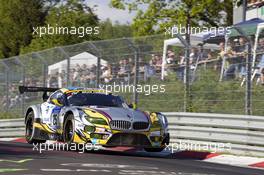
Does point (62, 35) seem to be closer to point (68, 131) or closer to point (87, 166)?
point (68, 131)

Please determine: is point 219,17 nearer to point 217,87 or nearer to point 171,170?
point 217,87

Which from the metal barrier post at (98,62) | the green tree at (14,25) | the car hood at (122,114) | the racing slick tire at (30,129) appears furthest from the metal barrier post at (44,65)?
the green tree at (14,25)

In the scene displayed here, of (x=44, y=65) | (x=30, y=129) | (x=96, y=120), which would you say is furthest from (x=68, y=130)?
(x=44, y=65)

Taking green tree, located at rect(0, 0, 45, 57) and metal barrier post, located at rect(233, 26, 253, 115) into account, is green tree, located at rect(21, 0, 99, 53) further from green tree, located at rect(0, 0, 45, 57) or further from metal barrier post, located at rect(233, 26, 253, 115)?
metal barrier post, located at rect(233, 26, 253, 115)

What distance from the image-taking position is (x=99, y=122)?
13.6 metres

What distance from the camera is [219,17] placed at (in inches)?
1725

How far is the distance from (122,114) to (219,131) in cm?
223

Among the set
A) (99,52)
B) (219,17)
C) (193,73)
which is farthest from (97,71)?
(219,17)

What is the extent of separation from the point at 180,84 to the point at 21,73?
8.55 metres

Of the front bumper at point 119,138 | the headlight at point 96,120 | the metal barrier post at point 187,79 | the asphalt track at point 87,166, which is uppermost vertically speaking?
the metal barrier post at point 187,79

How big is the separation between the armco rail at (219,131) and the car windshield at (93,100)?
156 centimetres

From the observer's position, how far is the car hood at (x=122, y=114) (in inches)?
541

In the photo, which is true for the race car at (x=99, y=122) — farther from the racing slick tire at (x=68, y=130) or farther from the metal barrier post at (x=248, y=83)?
the metal barrier post at (x=248, y=83)

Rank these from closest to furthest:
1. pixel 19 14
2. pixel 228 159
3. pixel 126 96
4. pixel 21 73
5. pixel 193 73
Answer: pixel 228 159, pixel 193 73, pixel 126 96, pixel 21 73, pixel 19 14
